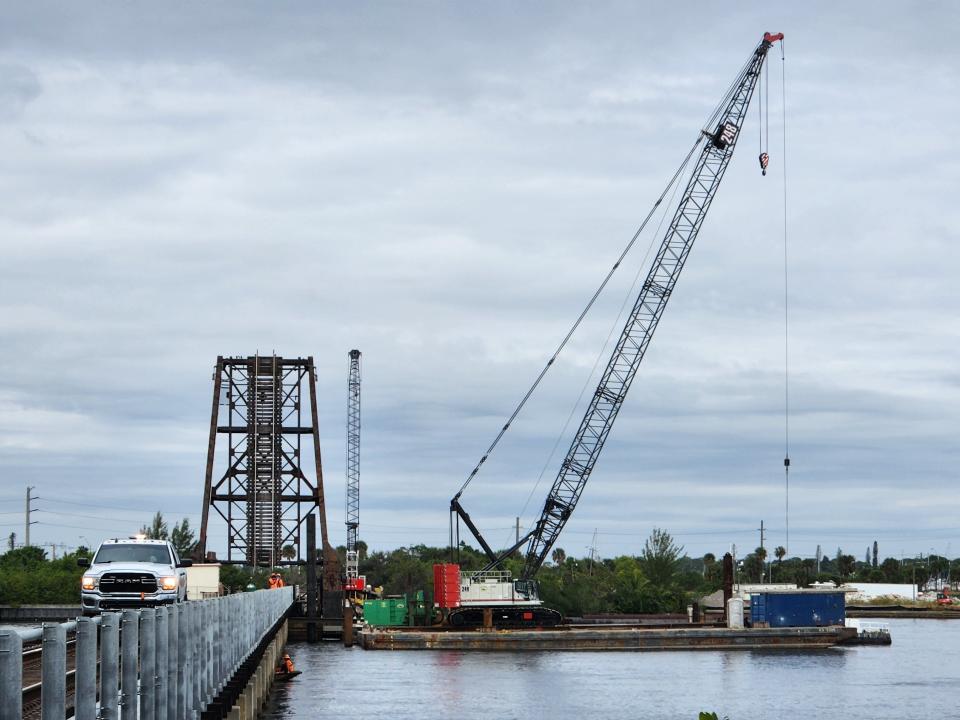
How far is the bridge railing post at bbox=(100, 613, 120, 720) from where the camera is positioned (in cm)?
1372

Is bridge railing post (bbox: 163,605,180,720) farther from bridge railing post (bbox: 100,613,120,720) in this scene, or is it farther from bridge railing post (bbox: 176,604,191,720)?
bridge railing post (bbox: 100,613,120,720)

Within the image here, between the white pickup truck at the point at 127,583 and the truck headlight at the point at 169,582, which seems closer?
the white pickup truck at the point at 127,583

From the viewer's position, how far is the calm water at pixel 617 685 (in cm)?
6550

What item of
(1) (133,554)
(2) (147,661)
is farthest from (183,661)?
(1) (133,554)

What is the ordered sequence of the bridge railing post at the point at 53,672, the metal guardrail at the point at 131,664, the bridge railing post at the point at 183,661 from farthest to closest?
the bridge railing post at the point at 183,661, the bridge railing post at the point at 53,672, the metal guardrail at the point at 131,664

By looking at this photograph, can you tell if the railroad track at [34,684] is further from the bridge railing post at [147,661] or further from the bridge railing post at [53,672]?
the bridge railing post at [53,672]

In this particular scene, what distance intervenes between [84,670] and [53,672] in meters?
1.24

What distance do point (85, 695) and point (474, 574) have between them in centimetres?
9585

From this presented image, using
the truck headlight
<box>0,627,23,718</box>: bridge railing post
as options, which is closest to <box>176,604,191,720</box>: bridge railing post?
<box>0,627,23,718</box>: bridge railing post

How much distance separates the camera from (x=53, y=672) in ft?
37.3

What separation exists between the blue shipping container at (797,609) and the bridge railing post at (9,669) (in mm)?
104529

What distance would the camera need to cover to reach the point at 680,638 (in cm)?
10738

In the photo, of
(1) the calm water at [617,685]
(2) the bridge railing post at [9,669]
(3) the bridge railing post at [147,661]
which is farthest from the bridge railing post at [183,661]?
(1) the calm water at [617,685]

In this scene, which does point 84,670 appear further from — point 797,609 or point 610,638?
point 797,609
